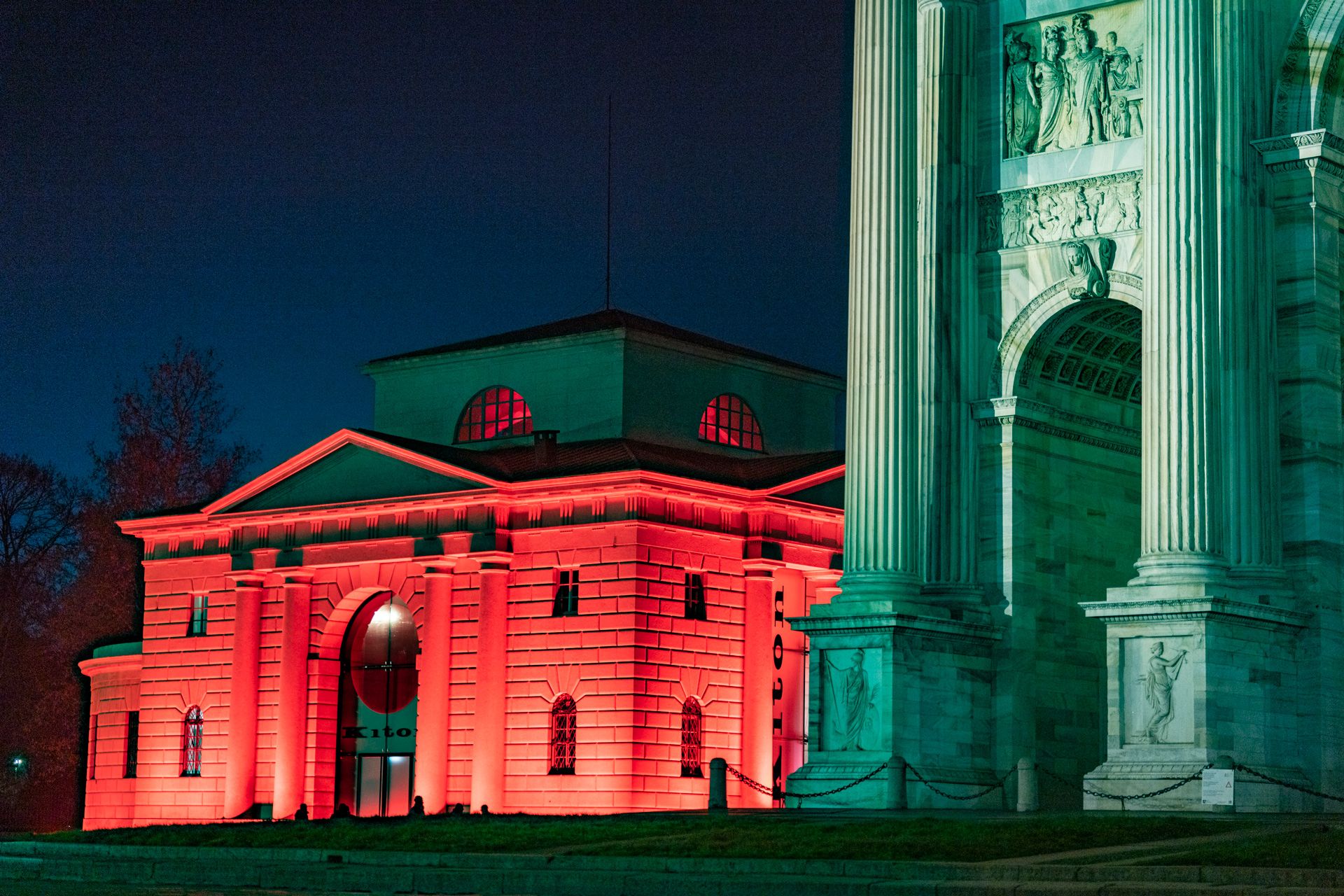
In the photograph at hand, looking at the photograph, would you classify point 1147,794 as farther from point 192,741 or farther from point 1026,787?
point 192,741

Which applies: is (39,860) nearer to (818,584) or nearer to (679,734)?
(679,734)

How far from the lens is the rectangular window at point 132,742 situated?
76688 mm

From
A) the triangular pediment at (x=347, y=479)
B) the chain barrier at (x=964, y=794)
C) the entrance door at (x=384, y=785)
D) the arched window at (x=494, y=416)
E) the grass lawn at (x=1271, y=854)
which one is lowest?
the entrance door at (x=384, y=785)

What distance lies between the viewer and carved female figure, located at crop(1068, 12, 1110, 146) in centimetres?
4225

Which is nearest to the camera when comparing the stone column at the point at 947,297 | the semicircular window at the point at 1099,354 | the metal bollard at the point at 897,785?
the metal bollard at the point at 897,785

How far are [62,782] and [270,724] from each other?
30.6 metres

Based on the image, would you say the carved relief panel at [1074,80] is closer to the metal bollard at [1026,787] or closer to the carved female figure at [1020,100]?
A: the carved female figure at [1020,100]

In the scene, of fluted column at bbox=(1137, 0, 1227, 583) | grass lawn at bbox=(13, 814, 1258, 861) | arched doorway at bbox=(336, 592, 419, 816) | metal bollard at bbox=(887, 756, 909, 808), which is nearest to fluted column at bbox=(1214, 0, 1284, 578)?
fluted column at bbox=(1137, 0, 1227, 583)

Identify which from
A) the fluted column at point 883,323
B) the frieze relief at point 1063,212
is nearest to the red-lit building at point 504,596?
the fluted column at point 883,323

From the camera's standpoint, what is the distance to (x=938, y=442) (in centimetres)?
4303

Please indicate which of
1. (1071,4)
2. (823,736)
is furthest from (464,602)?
(1071,4)

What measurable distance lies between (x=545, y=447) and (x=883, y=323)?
25.0 metres

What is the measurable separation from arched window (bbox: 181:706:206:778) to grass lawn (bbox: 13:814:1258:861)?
3371 cm

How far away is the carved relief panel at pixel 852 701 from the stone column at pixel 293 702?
31.4 meters
